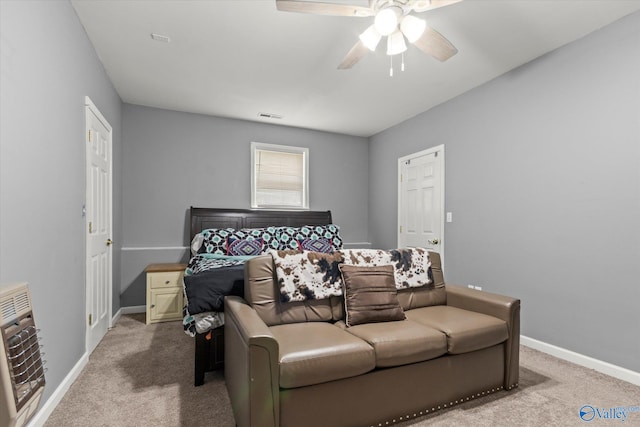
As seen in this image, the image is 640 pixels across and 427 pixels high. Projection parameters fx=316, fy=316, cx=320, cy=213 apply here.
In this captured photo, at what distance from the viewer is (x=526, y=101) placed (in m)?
3.04

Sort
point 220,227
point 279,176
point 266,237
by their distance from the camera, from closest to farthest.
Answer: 1. point 266,237
2. point 220,227
3. point 279,176

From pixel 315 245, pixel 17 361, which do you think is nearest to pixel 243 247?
pixel 315 245

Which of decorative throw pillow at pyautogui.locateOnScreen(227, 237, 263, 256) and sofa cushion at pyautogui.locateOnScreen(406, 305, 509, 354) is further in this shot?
decorative throw pillow at pyautogui.locateOnScreen(227, 237, 263, 256)

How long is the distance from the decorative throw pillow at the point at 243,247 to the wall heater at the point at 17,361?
267 centimetres

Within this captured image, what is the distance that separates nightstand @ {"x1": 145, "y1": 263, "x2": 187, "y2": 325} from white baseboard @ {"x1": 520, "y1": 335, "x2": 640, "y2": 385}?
374 centimetres

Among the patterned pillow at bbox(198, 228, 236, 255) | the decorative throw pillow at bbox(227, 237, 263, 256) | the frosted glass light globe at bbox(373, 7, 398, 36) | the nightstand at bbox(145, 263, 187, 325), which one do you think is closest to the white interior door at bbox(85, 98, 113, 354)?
the nightstand at bbox(145, 263, 187, 325)

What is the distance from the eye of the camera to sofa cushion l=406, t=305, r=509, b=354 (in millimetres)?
1933

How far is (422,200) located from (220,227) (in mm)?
2825

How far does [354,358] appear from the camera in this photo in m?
1.65

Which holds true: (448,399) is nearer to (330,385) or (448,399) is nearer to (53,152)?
(330,385)

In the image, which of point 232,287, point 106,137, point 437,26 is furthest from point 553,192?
point 106,137

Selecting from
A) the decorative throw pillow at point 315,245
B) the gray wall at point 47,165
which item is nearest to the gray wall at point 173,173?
the decorative throw pillow at point 315,245

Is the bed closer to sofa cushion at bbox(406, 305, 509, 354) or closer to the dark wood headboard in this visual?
the dark wood headboard

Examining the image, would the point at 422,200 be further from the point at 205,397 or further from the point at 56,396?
the point at 56,396
